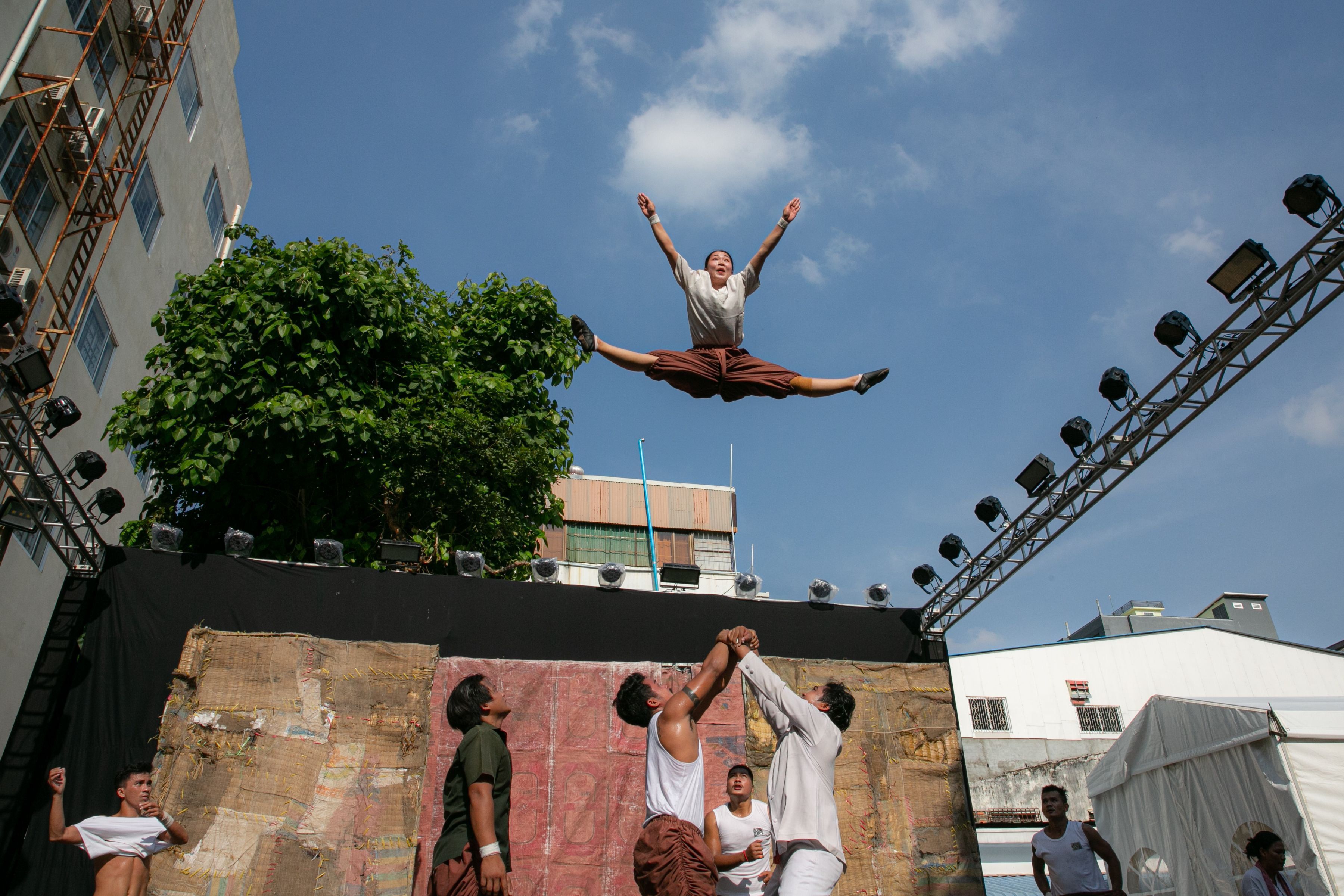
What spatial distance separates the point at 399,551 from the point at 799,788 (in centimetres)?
496

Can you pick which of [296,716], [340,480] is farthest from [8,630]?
[296,716]

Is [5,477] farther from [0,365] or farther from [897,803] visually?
[897,803]

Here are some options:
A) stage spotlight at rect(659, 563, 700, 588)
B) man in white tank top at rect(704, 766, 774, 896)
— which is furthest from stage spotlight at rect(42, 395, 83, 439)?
man in white tank top at rect(704, 766, 774, 896)

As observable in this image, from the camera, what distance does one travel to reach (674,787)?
10.7 feet

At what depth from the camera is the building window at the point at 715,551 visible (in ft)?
73.9

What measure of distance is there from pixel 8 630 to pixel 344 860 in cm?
732

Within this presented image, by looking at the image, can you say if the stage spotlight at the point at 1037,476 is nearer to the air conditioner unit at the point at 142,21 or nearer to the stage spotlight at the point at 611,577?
the stage spotlight at the point at 611,577

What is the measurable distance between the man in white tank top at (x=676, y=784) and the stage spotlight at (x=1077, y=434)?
5.52m

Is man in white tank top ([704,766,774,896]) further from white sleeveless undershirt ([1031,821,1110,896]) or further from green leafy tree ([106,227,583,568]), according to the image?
green leafy tree ([106,227,583,568])

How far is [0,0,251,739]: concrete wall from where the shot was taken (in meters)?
10.4

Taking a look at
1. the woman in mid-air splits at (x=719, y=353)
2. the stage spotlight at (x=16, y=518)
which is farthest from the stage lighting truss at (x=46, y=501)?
the woman in mid-air splits at (x=719, y=353)

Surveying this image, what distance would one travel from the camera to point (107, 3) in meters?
10.8

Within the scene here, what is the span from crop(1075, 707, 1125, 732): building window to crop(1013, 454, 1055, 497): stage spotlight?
13.3 m

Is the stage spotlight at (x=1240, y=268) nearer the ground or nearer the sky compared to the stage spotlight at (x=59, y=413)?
nearer the sky
